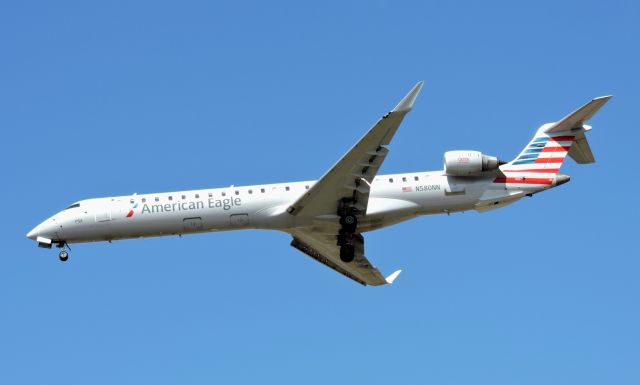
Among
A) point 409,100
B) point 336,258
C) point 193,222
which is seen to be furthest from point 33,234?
point 409,100

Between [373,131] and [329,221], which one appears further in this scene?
[329,221]

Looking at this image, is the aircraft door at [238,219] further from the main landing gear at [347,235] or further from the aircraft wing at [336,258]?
the main landing gear at [347,235]

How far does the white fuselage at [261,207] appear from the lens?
4028cm

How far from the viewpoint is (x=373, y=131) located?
37.0 metres

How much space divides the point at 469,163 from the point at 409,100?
5.10m

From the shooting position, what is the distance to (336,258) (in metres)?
44.4

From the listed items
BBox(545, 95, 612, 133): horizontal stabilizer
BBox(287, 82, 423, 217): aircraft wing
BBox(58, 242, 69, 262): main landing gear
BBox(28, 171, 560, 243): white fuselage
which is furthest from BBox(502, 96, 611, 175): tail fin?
BBox(58, 242, 69, 262): main landing gear

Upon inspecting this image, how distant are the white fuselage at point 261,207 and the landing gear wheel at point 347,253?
2.76ft

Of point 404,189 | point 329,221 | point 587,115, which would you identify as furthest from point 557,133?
point 329,221

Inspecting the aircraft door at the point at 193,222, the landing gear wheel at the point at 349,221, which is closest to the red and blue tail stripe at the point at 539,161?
the landing gear wheel at the point at 349,221

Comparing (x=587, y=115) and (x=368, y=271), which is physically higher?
(x=587, y=115)

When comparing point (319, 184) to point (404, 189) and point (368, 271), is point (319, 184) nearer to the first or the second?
point (404, 189)

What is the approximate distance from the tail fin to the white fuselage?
654mm

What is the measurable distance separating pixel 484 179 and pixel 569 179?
318cm
